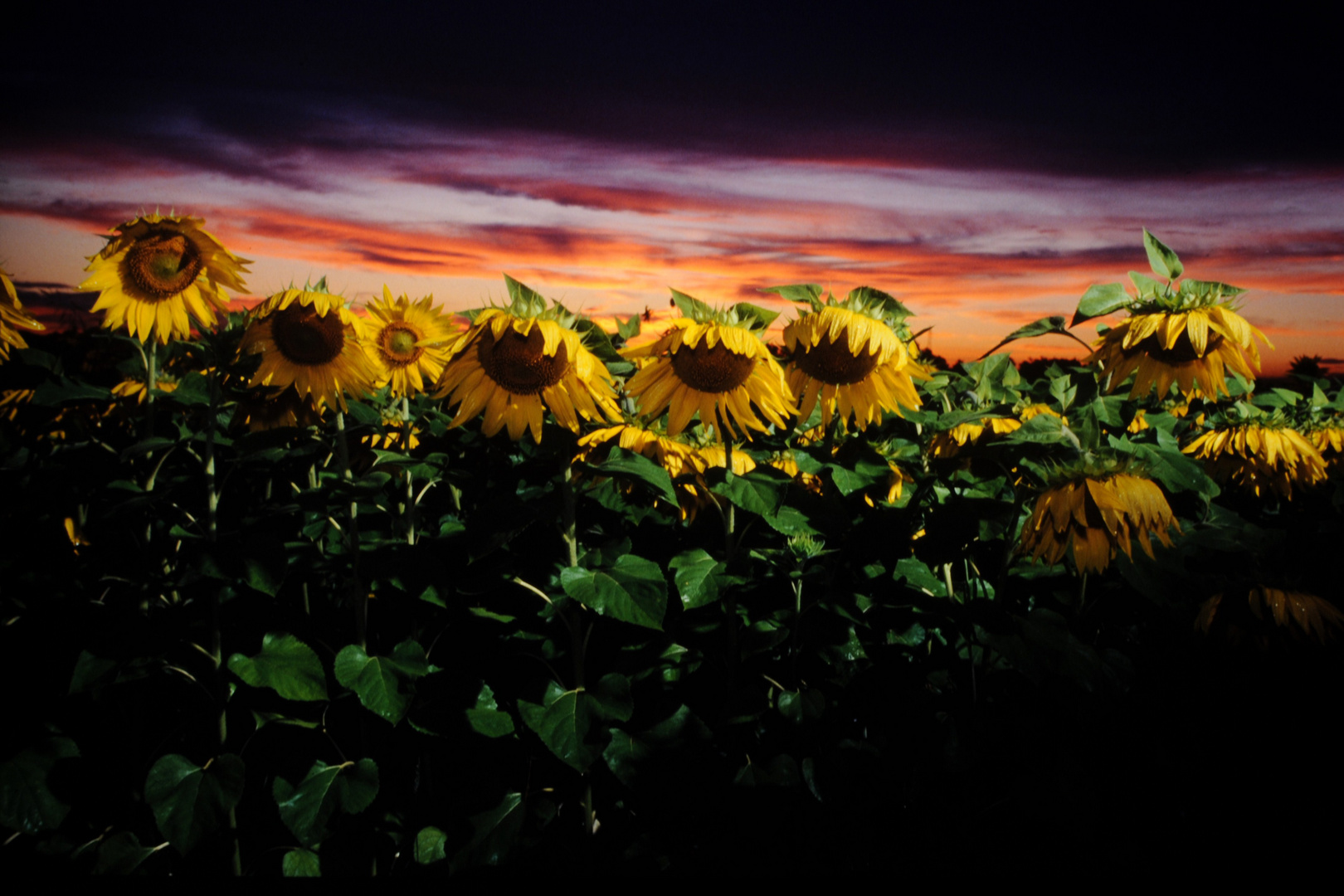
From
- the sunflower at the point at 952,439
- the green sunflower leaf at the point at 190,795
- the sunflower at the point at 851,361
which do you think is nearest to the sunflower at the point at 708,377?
the sunflower at the point at 851,361

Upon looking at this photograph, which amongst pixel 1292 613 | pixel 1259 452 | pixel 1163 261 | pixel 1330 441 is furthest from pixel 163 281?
pixel 1330 441

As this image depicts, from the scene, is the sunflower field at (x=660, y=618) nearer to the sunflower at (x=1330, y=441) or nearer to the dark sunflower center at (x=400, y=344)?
the sunflower at (x=1330, y=441)

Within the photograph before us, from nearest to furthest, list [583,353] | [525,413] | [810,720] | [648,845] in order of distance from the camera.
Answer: [583,353] → [525,413] → [810,720] → [648,845]

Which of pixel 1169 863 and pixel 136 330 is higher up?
pixel 136 330

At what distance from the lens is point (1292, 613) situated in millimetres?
1434

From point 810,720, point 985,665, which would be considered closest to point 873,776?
point 810,720

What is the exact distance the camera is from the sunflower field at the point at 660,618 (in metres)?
1.34

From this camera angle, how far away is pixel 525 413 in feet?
4.37

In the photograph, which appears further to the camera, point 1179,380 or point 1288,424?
point 1288,424

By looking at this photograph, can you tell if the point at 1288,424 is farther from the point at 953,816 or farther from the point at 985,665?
the point at 953,816

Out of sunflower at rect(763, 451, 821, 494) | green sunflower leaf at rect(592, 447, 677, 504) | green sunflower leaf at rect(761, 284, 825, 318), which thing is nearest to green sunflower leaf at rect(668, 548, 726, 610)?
green sunflower leaf at rect(592, 447, 677, 504)

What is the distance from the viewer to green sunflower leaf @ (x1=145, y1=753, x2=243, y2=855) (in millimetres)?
1392

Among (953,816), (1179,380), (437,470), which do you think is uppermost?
(1179,380)

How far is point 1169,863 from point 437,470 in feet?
6.47
